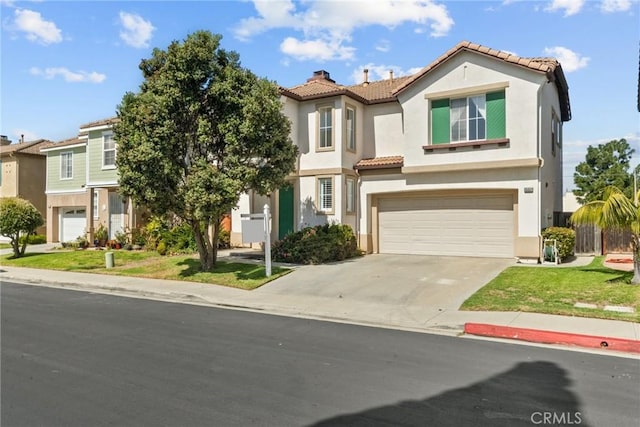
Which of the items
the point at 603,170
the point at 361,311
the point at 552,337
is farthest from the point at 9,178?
the point at 603,170

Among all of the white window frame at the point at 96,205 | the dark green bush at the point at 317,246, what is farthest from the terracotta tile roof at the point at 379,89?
the white window frame at the point at 96,205

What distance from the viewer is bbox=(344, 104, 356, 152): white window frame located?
18.7 metres

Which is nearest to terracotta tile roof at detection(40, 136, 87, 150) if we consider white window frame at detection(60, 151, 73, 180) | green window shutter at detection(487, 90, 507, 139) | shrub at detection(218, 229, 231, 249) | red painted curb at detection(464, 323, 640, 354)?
white window frame at detection(60, 151, 73, 180)

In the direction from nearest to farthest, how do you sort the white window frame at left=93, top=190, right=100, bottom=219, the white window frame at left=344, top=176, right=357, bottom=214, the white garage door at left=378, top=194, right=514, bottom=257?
the white garage door at left=378, top=194, right=514, bottom=257 < the white window frame at left=344, top=176, right=357, bottom=214 < the white window frame at left=93, top=190, right=100, bottom=219

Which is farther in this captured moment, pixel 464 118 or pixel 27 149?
pixel 27 149

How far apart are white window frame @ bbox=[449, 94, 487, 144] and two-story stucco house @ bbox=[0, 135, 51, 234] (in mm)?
26289

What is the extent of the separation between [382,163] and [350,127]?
79.7 inches

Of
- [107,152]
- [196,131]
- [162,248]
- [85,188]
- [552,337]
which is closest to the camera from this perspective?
[552,337]

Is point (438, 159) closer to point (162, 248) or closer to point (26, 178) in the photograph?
point (162, 248)

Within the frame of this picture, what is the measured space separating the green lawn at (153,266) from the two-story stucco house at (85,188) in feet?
9.99

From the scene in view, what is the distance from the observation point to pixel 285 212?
19719 millimetres

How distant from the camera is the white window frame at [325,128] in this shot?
18.5m

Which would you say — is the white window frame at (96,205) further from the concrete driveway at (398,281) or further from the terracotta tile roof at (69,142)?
the concrete driveway at (398,281)

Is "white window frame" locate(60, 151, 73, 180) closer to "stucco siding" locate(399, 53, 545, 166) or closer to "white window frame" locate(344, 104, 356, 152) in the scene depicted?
"white window frame" locate(344, 104, 356, 152)
